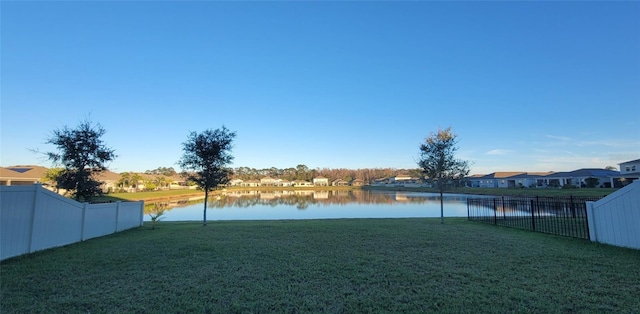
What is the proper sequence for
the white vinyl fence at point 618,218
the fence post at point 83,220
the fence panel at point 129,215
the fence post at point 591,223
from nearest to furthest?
the white vinyl fence at point 618,218, the fence post at point 591,223, the fence post at point 83,220, the fence panel at point 129,215

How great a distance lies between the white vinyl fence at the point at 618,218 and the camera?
17.7ft

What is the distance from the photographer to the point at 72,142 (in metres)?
10.9

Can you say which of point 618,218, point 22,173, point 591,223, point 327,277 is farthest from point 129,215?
point 22,173

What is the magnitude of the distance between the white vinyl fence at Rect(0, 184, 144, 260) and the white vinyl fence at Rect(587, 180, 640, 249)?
10894 mm

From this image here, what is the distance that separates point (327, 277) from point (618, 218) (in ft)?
19.9

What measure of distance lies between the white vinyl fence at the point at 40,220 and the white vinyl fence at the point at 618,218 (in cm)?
1089

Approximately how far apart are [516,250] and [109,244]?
821 cm

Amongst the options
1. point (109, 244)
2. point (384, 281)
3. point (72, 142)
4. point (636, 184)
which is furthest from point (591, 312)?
point (72, 142)

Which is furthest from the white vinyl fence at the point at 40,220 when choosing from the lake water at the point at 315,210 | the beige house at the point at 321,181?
the beige house at the point at 321,181

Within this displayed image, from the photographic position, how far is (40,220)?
5.69 metres

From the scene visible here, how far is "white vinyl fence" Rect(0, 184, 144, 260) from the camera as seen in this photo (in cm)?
498

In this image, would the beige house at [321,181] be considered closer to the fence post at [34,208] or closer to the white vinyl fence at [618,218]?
the white vinyl fence at [618,218]

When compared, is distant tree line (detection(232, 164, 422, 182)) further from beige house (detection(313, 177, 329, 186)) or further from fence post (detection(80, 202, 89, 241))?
fence post (detection(80, 202, 89, 241))

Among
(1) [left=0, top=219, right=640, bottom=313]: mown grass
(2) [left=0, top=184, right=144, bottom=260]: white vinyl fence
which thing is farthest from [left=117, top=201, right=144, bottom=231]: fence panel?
(1) [left=0, top=219, right=640, bottom=313]: mown grass
